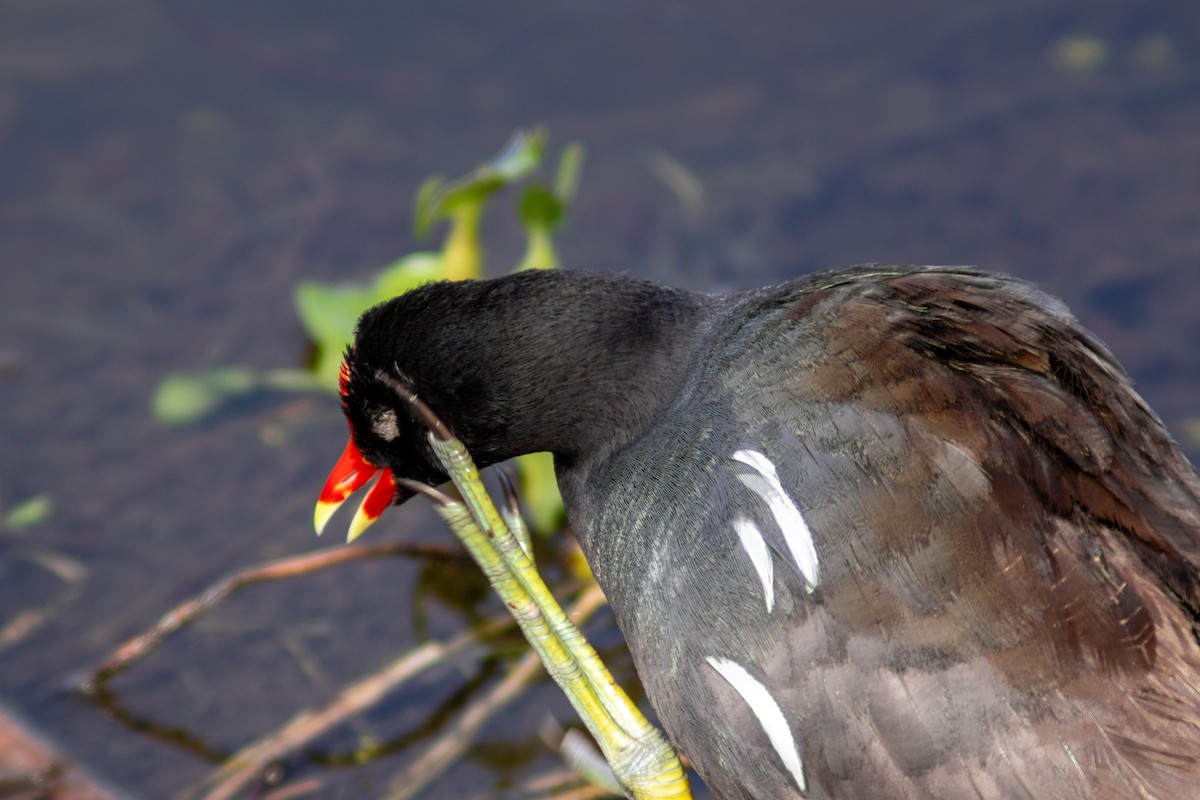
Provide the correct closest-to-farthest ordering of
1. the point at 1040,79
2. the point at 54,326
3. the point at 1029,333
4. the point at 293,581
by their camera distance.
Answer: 1. the point at 1029,333
2. the point at 293,581
3. the point at 54,326
4. the point at 1040,79

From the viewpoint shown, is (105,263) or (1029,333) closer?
(1029,333)

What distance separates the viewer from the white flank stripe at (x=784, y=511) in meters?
2.09

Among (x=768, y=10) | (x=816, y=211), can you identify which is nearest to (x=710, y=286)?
(x=816, y=211)

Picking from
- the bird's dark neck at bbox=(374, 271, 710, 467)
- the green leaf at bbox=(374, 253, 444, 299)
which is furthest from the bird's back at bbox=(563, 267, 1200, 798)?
the green leaf at bbox=(374, 253, 444, 299)

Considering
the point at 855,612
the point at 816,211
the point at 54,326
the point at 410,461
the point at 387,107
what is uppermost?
the point at 387,107

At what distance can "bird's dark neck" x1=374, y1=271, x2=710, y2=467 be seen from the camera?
2.45 m

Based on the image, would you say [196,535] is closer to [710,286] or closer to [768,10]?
[710,286]

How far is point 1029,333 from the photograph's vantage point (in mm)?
2281

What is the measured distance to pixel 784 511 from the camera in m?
2.13

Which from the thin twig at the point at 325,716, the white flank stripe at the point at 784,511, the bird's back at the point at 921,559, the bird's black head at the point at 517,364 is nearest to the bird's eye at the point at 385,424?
the bird's black head at the point at 517,364

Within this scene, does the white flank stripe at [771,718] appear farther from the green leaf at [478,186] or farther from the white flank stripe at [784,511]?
the green leaf at [478,186]

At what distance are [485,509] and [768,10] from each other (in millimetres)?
3883

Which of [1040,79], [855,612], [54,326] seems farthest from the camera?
[1040,79]

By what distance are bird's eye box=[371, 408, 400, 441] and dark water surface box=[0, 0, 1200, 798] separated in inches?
44.6
